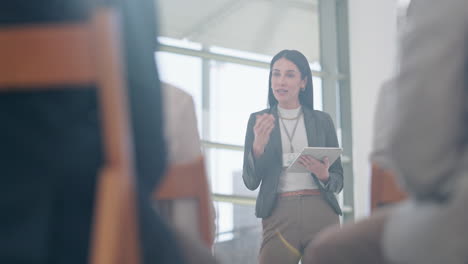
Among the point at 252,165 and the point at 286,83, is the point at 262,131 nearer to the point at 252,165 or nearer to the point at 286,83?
the point at 252,165

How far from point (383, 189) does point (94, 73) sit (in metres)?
1.23

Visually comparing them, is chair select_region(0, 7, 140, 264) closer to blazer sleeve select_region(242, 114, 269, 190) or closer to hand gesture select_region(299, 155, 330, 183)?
hand gesture select_region(299, 155, 330, 183)

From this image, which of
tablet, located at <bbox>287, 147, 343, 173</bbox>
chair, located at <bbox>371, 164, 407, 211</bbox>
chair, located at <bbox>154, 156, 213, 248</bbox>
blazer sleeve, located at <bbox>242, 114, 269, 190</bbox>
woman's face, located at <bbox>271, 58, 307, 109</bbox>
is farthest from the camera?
woman's face, located at <bbox>271, 58, 307, 109</bbox>

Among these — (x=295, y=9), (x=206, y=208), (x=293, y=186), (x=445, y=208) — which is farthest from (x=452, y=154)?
(x=295, y=9)

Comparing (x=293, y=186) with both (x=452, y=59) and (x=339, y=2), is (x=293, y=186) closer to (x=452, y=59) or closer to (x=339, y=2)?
(x=452, y=59)

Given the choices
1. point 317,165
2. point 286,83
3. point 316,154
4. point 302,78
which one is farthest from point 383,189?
point 302,78

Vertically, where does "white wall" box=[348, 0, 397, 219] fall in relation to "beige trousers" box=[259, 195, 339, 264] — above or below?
above

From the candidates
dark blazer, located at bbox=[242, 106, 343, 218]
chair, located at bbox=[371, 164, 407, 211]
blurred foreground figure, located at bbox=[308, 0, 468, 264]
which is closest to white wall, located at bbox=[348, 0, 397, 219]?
dark blazer, located at bbox=[242, 106, 343, 218]

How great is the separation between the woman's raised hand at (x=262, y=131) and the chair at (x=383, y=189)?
1.98 metres

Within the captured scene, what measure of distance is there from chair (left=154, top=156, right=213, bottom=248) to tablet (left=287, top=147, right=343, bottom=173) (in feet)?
6.02

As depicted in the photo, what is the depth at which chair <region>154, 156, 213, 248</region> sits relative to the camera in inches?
69.9

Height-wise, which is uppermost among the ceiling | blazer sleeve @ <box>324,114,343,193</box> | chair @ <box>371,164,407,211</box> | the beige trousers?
the ceiling

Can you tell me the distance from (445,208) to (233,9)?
6044mm

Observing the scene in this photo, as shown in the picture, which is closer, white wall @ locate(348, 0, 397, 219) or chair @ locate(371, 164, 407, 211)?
Answer: chair @ locate(371, 164, 407, 211)
